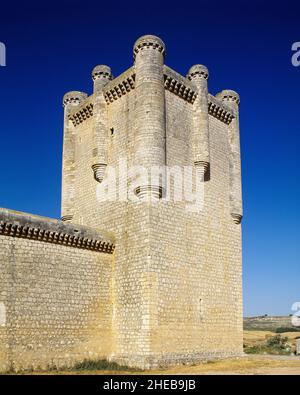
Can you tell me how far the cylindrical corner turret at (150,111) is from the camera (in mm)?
16547

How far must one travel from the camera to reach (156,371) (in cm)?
1467

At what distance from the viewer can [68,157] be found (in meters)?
20.8

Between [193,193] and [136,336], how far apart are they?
5.54 metres

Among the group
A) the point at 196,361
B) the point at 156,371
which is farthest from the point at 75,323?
the point at 196,361

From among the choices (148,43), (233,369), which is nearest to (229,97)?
(148,43)

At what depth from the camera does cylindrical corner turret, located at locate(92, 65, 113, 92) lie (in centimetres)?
1998

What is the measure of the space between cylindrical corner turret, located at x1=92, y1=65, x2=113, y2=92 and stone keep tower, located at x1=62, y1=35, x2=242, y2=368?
0.13 feet

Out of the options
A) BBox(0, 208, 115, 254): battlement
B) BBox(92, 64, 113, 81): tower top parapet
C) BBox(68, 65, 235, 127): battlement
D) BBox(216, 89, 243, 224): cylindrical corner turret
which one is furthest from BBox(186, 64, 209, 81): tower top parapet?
BBox(0, 208, 115, 254): battlement

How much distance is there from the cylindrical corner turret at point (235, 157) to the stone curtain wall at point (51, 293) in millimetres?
5614

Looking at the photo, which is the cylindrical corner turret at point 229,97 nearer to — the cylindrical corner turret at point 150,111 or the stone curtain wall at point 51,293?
the cylindrical corner turret at point 150,111

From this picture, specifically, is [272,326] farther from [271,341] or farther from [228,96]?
[228,96]

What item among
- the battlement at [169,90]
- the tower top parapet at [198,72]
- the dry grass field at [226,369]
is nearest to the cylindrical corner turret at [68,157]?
the battlement at [169,90]

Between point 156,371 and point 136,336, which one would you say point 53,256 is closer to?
point 136,336

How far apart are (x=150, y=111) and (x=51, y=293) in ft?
22.2
